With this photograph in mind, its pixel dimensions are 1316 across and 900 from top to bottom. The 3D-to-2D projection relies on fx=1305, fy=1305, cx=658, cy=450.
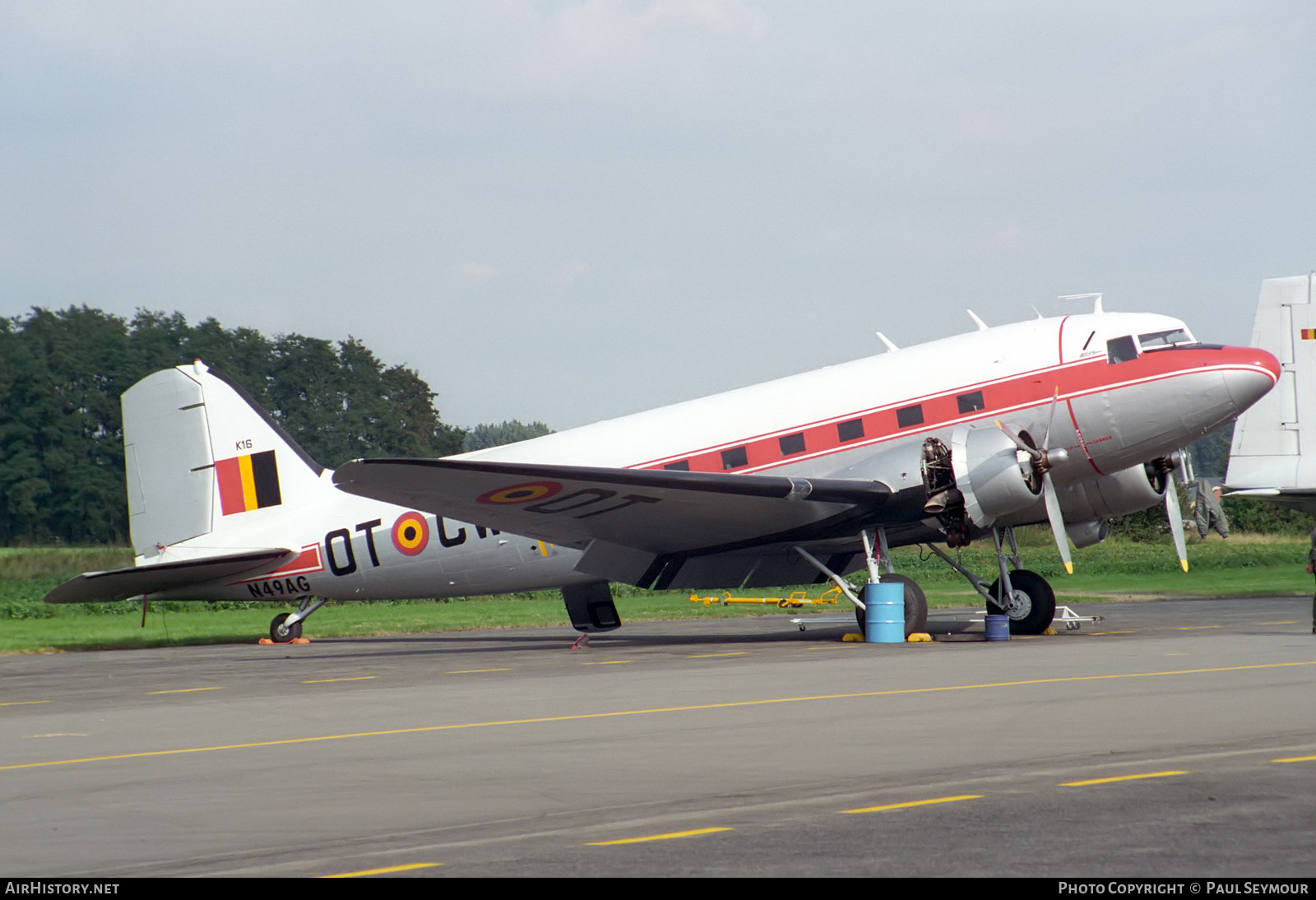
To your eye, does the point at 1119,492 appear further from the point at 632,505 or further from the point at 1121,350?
the point at 632,505

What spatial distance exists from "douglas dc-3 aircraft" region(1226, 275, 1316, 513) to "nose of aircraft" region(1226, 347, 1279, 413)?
483 inches

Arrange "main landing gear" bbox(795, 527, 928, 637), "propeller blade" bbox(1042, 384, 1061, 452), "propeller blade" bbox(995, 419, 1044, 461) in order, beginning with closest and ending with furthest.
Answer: "propeller blade" bbox(995, 419, 1044, 461) < "propeller blade" bbox(1042, 384, 1061, 452) < "main landing gear" bbox(795, 527, 928, 637)

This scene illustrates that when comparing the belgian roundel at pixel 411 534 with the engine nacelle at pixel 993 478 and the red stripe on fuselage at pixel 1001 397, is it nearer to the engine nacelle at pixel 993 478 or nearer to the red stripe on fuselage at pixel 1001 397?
the red stripe on fuselage at pixel 1001 397

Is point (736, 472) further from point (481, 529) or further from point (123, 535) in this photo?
point (123, 535)

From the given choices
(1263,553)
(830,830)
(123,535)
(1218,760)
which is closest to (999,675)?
(1218,760)

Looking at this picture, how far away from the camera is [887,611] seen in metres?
20.4

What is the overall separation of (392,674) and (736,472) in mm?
7167

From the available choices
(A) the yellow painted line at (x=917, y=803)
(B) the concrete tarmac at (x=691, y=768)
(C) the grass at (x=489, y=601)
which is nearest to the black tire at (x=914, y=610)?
(B) the concrete tarmac at (x=691, y=768)

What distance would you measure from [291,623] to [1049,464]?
1428cm

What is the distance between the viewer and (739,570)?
74.3 feet

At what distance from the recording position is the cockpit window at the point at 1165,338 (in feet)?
66.5

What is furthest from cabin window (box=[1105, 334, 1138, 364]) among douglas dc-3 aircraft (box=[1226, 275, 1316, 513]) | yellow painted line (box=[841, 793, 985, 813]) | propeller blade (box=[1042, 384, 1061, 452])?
yellow painted line (box=[841, 793, 985, 813])

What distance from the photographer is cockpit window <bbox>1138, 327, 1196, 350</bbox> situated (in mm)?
20281

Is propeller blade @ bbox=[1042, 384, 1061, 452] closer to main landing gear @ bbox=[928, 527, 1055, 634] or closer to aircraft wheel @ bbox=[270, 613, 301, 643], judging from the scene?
main landing gear @ bbox=[928, 527, 1055, 634]
